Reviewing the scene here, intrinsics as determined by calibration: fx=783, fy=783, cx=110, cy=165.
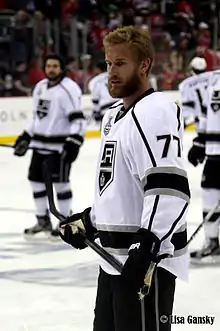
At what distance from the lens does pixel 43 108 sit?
5027 mm

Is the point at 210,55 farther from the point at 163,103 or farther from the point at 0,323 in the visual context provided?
the point at 163,103

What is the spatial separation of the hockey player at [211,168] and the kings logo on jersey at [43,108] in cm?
108

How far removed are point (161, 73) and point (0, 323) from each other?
9875mm

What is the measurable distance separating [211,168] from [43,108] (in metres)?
1.27

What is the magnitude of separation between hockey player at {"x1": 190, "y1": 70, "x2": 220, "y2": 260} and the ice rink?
9.5 inches

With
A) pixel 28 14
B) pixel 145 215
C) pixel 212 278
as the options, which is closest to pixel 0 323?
pixel 212 278

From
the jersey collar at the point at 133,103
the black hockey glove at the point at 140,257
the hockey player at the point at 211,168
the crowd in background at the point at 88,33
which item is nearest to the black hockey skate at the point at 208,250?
the hockey player at the point at 211,168

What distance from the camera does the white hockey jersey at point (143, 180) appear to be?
71.4 inches

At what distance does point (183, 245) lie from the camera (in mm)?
1979

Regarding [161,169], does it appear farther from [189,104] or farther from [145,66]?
[189,104]

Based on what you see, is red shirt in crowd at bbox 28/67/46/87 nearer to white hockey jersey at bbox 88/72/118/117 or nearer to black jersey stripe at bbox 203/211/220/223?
white hockey jersey at bbox 88/72/118/117

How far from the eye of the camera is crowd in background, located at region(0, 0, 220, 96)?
11.6 metres

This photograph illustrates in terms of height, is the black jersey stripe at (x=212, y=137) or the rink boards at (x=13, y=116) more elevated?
the black jersey stripe at (x=212, y=137)

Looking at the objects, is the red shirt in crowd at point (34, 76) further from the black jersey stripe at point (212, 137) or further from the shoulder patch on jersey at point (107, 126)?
the shoulder patch on jersey at point (107, 126)
